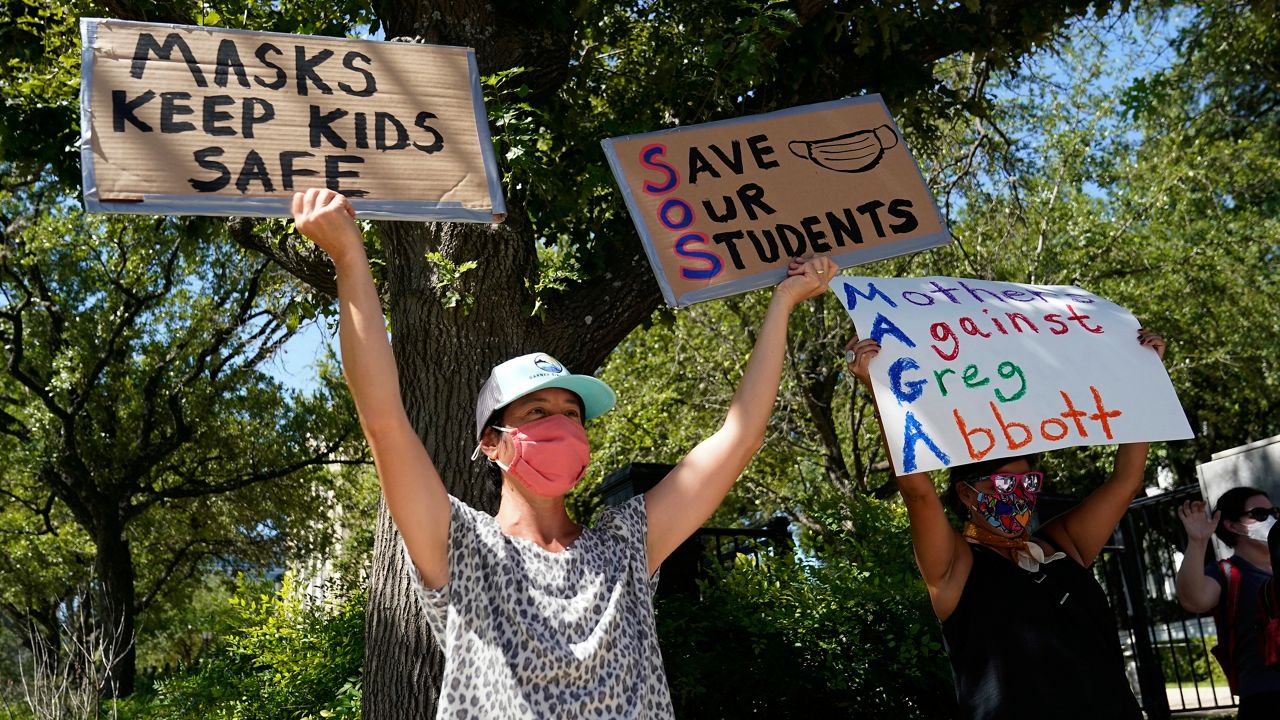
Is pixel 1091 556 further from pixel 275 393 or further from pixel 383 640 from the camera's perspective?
pixel 275 393

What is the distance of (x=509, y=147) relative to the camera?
191 inches

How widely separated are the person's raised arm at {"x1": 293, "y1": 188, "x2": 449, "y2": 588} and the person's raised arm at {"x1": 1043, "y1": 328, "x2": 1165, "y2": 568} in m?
2.14

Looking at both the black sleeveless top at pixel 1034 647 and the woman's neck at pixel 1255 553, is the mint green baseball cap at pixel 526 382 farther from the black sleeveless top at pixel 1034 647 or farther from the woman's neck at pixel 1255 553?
the woman's neck at pixel 1255 553

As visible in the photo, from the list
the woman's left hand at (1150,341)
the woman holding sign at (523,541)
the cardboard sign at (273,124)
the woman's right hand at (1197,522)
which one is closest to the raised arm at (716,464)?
the woman holding sign at (523,541)

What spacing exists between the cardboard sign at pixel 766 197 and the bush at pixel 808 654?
2.64m

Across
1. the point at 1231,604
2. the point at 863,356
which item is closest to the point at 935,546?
the point at 863,356

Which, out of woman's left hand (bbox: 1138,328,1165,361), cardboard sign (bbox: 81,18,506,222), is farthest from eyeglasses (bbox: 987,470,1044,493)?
cardboard sign (bbox: 81,18,506,222)

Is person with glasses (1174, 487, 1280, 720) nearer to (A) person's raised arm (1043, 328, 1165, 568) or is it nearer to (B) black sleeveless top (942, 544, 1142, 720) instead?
(A) person's raised arm (1043, 328, 1165, 568)

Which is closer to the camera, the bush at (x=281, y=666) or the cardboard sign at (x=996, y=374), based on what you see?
the cardboard sign at (x=996, y=374)

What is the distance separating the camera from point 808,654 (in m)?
5.59

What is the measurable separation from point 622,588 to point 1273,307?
1565cm

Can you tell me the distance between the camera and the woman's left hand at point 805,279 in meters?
3.19

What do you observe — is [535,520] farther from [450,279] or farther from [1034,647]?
[450,279]

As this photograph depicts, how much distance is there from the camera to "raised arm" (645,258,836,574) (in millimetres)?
2676
